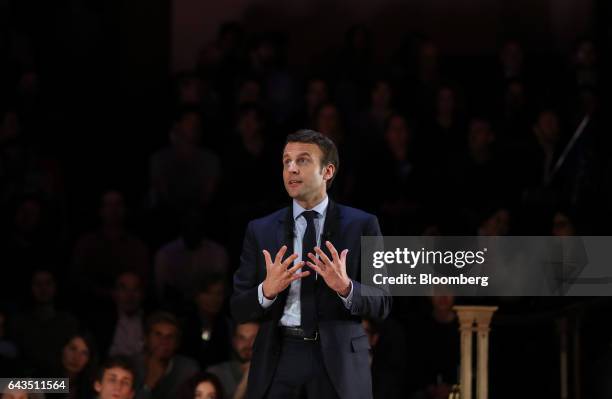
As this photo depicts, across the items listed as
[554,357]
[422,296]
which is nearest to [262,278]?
[554,357]

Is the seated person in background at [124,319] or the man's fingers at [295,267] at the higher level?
the seated person in background at [124,319]

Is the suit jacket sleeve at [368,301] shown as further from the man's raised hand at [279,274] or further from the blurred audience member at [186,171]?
the blurred audience member at [186,171]

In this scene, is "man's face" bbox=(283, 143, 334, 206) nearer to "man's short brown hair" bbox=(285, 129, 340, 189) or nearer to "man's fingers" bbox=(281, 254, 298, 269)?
"man's short brown hair" bbox=(285, 129, 340, 189)

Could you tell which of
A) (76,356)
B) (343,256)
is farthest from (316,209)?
(76,356)

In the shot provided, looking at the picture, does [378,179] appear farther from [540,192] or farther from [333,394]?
[333,394]

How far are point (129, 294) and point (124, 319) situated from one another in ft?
0.54

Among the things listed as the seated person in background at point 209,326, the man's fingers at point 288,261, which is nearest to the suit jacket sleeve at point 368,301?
the man's fingers at point 288,261

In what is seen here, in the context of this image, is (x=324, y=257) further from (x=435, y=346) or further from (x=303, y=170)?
(x=435, y=346)

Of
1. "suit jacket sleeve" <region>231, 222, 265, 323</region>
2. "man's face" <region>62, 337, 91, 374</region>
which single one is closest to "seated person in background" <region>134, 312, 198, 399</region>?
"man's face" <region>62, 337, 91, 374</region>

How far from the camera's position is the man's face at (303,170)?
13.8ft

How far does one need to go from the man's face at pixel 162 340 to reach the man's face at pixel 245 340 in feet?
1.35

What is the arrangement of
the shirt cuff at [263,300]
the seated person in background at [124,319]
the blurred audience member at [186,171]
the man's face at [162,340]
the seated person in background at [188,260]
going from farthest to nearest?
the blurred audience member at [186,171] → the seated person in background at [188,260] → the seated person in background at [124,319] → the man's face at [162,340] → the shirt cuff at [263,300]

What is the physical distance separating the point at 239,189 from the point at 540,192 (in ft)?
6.90

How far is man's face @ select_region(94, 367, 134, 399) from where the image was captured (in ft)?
20.9
